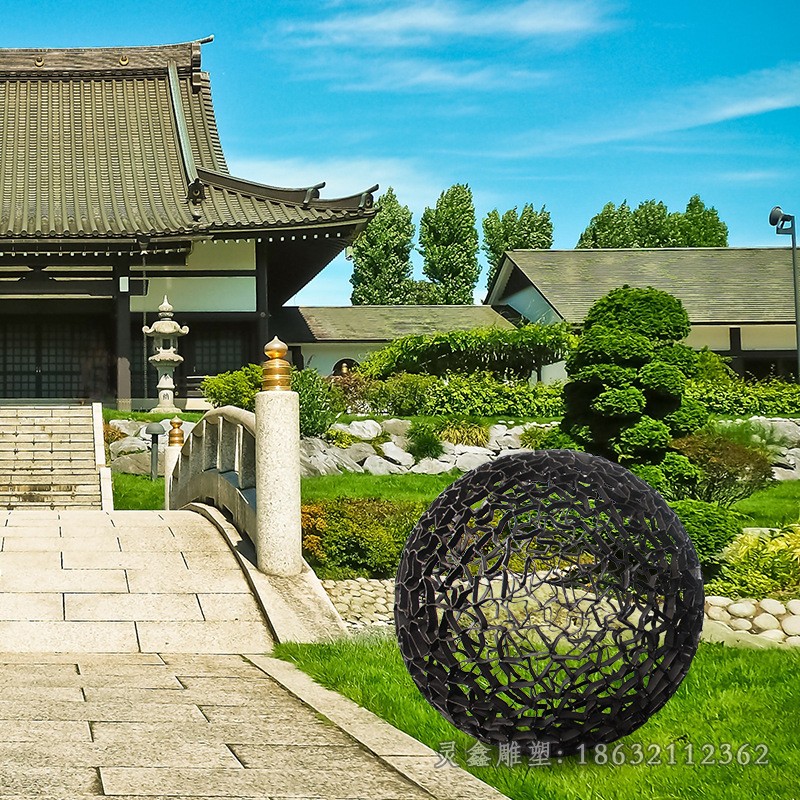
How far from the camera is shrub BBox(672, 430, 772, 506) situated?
13070 millimetres

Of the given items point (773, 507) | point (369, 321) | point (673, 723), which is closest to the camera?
point (673, 723)

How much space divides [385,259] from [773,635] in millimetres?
35622

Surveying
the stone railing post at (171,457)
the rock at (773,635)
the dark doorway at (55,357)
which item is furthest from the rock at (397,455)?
the rock at (773,635)

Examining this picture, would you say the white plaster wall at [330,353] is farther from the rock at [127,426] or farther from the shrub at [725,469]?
the shrub at [725,469]

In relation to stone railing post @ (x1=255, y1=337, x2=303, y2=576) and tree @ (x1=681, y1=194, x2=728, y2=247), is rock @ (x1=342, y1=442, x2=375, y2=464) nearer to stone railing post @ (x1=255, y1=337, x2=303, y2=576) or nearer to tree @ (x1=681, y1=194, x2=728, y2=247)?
stone railing post @ (x1=255, y1=337, x2=303, y2=576)

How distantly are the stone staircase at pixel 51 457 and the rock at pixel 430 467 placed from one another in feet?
18.9

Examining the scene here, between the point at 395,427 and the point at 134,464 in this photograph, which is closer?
the point at 134,464

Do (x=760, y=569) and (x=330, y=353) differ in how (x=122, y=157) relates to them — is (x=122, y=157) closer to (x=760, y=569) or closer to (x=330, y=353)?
(x=330, y=353)

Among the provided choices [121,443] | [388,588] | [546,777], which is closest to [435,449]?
[121,443]

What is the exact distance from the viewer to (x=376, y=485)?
1772cm

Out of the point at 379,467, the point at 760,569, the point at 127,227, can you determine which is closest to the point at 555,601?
the point at 760,569

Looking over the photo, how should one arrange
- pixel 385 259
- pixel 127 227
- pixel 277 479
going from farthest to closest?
pixel 385 259 → pixel 127 227 → pixel 277 479

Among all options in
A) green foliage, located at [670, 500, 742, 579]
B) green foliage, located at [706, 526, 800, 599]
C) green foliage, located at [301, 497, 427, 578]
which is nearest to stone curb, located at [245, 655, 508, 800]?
green foliage, located at [706, 526, 800, 599]

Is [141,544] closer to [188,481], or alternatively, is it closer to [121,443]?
[188,481]
